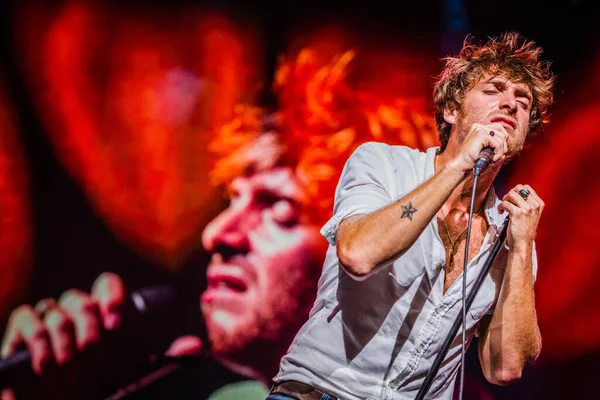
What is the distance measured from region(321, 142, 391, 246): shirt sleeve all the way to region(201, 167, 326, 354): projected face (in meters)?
1.71

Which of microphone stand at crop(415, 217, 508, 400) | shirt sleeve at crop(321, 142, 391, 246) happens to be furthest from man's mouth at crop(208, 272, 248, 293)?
microphone stand at crop(415, 217, 508, 400)

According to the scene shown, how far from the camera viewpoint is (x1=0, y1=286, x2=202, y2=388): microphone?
335 centimetres

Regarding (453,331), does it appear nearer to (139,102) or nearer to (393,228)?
(393,228)

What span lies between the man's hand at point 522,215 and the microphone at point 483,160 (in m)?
0.30

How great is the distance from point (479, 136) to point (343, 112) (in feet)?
7.21

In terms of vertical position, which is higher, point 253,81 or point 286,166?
point 253,81

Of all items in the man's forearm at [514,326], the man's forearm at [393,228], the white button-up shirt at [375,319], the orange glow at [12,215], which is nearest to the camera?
the man's forearm at [393,228]

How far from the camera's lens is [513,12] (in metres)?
3.79

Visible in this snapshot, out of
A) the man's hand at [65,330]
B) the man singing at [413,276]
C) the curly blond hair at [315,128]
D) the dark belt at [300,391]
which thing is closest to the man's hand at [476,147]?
the man singing at [413,276]

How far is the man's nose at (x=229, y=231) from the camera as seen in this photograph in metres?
3.52

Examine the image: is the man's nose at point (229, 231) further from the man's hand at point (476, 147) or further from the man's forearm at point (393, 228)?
the man's hand at point (476, 147)

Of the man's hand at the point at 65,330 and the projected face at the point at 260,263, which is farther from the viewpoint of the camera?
the projected face at the point at 260,263

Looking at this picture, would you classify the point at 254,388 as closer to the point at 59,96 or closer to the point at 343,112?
the point at 343,112

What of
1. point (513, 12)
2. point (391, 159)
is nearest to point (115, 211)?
point (391, 159)
